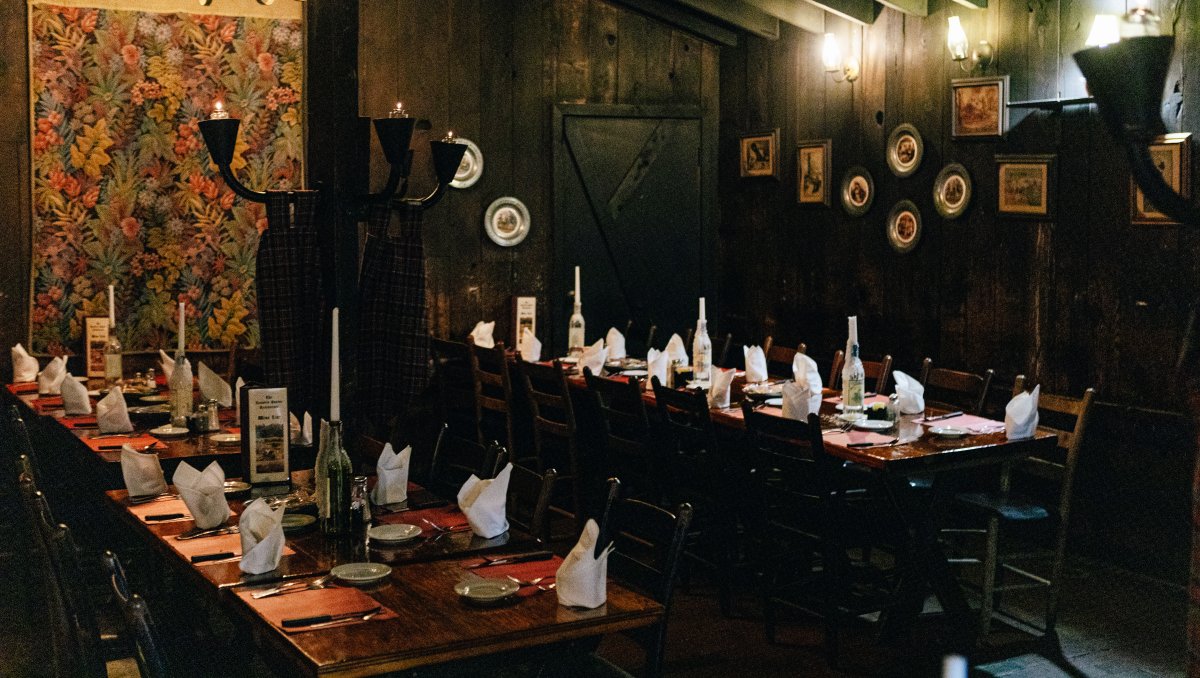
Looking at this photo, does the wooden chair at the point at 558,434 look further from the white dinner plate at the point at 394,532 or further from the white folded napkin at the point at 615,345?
the white dinner plate at the point at 394,532

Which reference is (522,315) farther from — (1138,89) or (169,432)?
(1138,89)

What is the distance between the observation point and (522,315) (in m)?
7.33

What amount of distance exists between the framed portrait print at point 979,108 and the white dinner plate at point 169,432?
12.6ft

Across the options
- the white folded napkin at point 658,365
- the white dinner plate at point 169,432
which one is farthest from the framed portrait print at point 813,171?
the white dinner plate at point 169,432

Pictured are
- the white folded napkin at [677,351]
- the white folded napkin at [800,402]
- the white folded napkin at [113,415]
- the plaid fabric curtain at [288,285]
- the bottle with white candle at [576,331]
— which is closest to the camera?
the plaid fabric curtain at [288,285]

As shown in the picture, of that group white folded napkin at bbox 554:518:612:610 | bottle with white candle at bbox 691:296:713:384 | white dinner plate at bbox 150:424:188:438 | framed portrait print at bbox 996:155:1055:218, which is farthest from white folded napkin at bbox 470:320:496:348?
white folded napkin at bbox 554:518:612:610

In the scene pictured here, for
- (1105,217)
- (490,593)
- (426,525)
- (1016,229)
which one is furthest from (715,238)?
(490,593)

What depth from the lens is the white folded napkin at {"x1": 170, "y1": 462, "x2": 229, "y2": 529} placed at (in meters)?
3.20

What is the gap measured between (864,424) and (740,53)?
3.66 m

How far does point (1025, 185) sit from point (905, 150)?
2.78ft

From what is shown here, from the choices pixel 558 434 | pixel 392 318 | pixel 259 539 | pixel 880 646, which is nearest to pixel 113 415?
pixel 392 318

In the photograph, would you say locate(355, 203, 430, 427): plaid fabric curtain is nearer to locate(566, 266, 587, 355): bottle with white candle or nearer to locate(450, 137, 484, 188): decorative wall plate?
locate(566, 266, 587, 355): bottle with white candle

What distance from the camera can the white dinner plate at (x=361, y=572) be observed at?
2.73m

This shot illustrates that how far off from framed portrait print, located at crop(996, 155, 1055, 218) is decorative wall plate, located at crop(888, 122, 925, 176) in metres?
0.56
